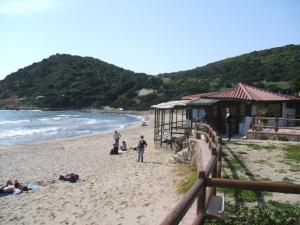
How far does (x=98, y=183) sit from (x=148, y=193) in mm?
3983

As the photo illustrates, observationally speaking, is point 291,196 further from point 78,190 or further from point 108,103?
point 108,103

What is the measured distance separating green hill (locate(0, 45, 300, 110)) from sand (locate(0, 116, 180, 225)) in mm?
72416

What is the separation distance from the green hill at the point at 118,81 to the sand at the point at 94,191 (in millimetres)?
72416

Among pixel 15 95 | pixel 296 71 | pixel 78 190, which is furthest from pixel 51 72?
pixel 78 190

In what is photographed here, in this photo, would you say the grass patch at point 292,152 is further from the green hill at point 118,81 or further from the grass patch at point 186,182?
the green hill at point 118,81

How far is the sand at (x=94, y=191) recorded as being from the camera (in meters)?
10.6

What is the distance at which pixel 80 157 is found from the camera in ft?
81.1

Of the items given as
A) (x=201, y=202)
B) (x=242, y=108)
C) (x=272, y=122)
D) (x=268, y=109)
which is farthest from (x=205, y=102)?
(x=201, y=202)

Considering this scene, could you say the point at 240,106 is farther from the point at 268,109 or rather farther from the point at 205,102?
the point at 205,102

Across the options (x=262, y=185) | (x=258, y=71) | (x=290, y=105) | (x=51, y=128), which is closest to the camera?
(x=262, y=185)

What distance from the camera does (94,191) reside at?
14.1m

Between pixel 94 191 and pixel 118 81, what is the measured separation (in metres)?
126

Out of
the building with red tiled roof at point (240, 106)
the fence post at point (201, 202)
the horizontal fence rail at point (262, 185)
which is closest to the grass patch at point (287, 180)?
the fence post at point (201, 202)

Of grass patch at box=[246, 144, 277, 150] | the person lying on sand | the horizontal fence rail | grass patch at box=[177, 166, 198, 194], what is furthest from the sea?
the horizontal fence rail
